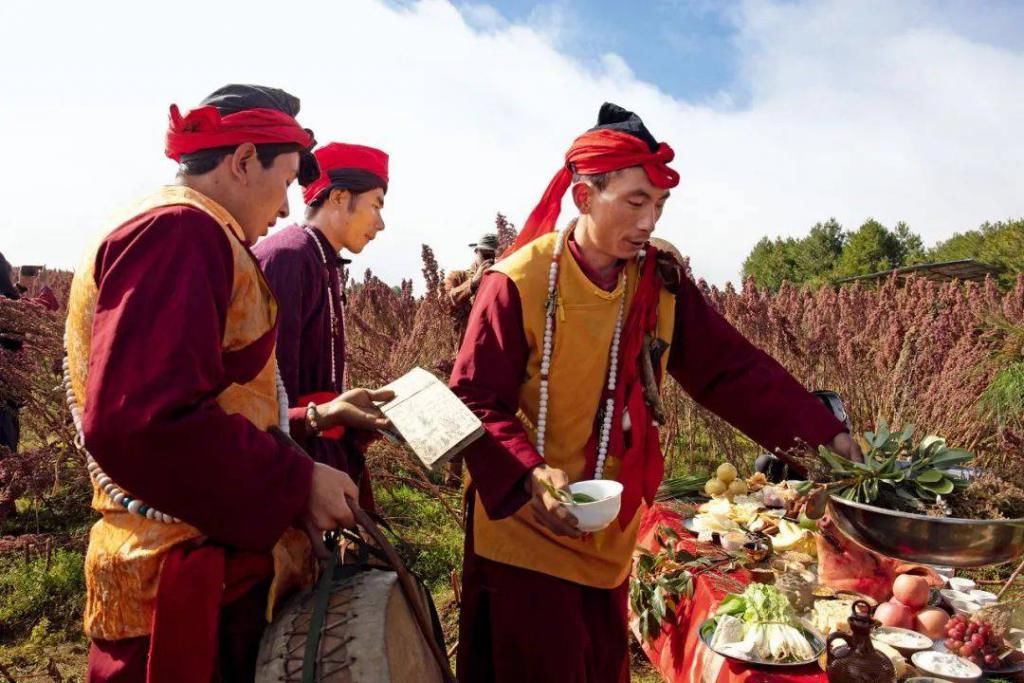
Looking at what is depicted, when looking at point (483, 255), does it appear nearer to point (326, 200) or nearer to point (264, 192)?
point (326, 200)

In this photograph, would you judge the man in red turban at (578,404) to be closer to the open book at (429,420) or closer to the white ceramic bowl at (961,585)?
the open book at (429,420)

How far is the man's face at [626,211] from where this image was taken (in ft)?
7.45

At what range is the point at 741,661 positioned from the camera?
2.09m

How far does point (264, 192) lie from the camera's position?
5.23 ft

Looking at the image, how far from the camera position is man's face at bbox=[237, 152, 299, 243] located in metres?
1.58

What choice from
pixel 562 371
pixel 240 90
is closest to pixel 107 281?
pixel 240 90

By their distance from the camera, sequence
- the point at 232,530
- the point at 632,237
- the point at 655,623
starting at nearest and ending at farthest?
the point at 232,530 < the point at 632,237 < the point at 655,623

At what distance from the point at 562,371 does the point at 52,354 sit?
2.94m

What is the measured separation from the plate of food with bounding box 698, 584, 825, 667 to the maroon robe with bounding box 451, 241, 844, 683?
1.18ft

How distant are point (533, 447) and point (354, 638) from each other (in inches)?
35.7

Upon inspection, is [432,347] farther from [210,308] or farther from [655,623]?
[210,308]

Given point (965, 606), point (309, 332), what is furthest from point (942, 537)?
point (309, 332)

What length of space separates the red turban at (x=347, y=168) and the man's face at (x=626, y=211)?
3.51 feet

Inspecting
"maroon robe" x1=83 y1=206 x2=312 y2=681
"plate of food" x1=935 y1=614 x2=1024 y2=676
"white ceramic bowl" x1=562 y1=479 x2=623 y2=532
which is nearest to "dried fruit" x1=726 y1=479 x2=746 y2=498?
"plate of food" x1=935 y1=614 x2=1024 y2=676
